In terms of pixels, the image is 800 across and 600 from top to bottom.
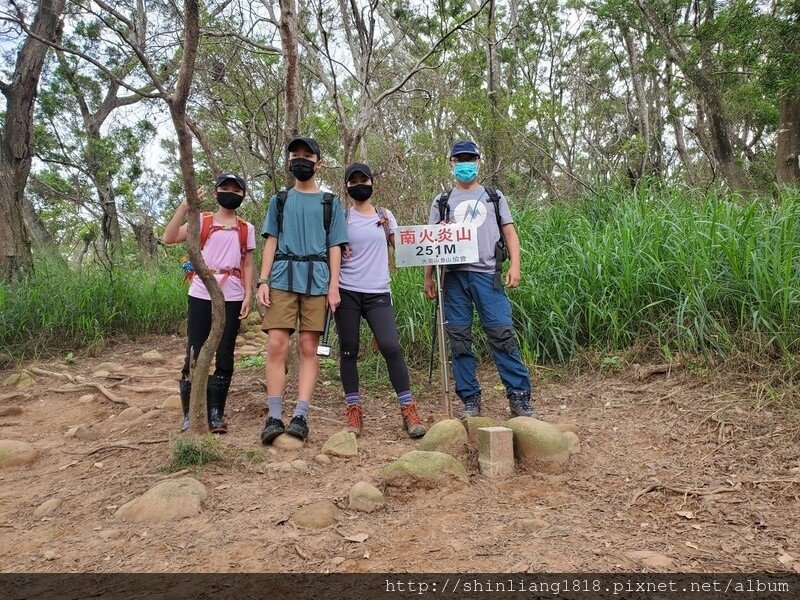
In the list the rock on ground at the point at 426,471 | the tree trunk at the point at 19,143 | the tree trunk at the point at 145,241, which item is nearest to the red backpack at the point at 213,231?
the rock on ground at the point at 426,471

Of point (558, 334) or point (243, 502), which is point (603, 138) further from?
point (243, 502)

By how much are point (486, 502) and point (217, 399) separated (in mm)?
1878

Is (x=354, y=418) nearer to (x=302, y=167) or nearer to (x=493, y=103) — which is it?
(x=302, y=167)

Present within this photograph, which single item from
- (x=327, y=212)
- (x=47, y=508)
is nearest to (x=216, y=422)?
(x=47, y=508)

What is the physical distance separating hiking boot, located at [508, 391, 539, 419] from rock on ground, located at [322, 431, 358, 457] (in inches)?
38.5

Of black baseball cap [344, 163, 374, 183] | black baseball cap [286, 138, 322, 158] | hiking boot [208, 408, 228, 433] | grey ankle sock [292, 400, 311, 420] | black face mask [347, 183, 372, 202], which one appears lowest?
hiking boot [208, 408, 228, 433]

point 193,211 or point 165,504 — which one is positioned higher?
point 193,211

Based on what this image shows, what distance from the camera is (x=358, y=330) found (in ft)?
11.1

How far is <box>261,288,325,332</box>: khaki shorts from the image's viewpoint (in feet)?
10.5

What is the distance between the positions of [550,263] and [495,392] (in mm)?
1402

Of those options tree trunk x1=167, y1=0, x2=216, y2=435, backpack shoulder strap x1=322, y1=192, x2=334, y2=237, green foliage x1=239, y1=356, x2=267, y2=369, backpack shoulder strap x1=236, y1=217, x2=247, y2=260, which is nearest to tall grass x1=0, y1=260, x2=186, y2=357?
green foliage x1=239, y1=356, x2=267, y2=369

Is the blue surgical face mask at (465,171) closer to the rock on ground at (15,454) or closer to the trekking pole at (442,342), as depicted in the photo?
the trekking pole at (442,342)

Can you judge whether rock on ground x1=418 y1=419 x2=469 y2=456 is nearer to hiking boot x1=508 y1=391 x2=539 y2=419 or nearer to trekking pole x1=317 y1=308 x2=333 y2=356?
hiking boot x1=508 y1=391 x2=539 y2=419

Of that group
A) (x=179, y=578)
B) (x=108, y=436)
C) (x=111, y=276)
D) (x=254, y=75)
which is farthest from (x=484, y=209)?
(x=111, y=276)
